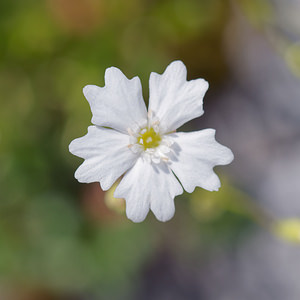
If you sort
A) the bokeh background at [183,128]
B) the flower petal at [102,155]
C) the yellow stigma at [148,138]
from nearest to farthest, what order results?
the flower petal at [102,155] → the yellow stigma at [148,138] → the bokeh background at [183,128]

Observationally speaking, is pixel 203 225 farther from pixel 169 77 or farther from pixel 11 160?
pixel 169 77

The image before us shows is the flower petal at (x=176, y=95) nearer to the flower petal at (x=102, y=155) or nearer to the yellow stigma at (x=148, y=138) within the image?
the yellow stigma at (x=148, y=138)

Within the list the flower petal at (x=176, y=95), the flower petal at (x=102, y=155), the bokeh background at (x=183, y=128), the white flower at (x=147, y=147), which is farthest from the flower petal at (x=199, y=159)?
the bokeh background at (x=183, y=128)

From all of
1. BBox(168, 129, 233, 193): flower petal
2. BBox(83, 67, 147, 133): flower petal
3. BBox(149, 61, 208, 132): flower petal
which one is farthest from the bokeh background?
BBox(83, 67, 147, 133): flower petal

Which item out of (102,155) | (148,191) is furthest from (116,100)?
(148,191)

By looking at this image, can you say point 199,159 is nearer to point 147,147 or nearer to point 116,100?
point 147,147

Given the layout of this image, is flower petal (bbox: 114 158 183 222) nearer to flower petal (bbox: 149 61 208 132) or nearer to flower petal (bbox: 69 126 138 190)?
flower petal (bbox: 69 126 138 190)

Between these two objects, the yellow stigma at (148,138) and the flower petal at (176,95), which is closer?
the flower petal at (176,95)
